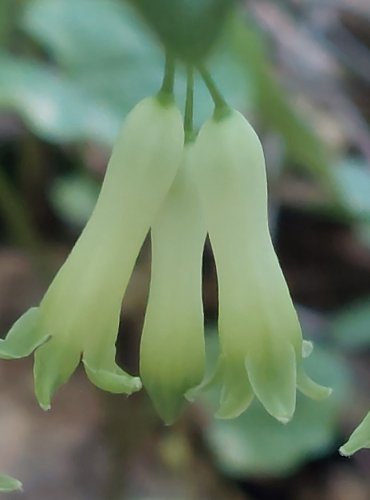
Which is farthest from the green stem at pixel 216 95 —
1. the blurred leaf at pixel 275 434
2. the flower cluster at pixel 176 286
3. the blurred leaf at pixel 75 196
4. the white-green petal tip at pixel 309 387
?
the blurred leaf at pixel 75 196

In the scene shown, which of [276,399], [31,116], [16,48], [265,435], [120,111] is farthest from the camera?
[16,48]


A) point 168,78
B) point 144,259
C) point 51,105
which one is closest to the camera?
point 168,78

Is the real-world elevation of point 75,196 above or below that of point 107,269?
below

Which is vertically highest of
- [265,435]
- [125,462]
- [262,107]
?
[262,107]

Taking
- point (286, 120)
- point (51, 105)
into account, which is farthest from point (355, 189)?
point (51, 105)

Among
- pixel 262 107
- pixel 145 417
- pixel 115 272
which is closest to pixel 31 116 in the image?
pixel 262 107

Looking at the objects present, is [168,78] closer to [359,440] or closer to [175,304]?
[175,304]

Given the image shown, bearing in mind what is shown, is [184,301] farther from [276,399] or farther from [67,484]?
[67,484]
